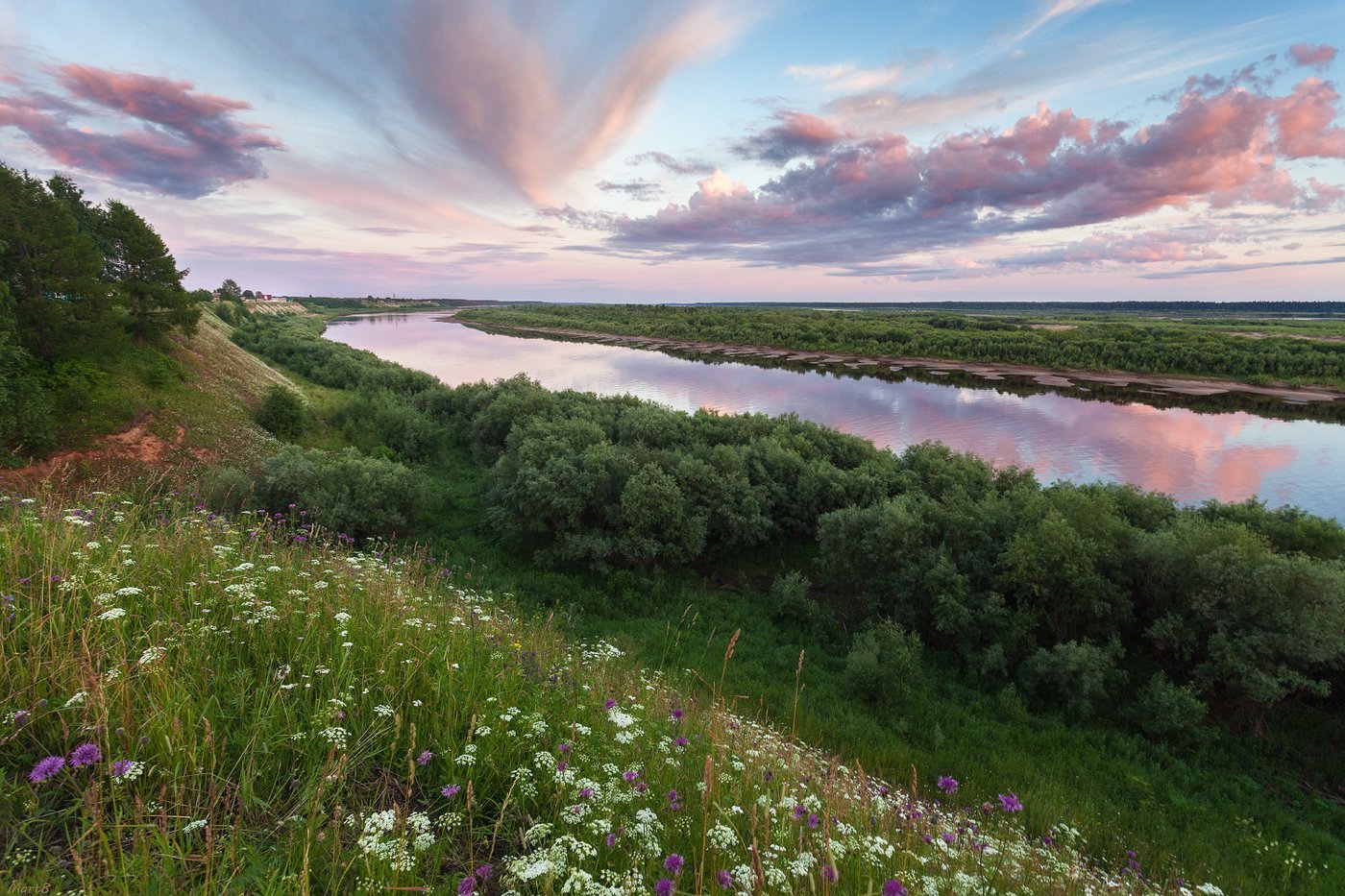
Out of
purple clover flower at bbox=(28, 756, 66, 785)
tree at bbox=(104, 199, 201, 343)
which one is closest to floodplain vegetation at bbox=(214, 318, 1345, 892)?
purple clover flower at bbox=(28, 756, 66, 785)

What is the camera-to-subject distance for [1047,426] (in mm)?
40844

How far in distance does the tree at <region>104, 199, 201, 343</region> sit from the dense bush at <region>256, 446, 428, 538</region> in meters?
21.4

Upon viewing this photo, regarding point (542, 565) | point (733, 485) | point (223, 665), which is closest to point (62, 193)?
point (542, 565)

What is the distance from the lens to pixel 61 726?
2.93 m

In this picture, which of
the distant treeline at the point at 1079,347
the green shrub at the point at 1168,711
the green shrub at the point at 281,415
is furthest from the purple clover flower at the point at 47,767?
the distant treeline at the point at 1079,347

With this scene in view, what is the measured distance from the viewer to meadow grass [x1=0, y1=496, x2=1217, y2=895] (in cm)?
264

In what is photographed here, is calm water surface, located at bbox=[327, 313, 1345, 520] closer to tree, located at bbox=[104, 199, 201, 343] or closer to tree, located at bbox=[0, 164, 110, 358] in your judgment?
tree, located at bbox=[104, 199, 201, 343]

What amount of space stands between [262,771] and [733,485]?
19049 mm

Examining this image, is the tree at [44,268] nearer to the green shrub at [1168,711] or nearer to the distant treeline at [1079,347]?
the green shrub at [1168,711]

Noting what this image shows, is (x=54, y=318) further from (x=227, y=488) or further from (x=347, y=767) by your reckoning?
(x=347, y=767)

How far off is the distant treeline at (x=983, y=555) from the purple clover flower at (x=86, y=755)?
13895mm

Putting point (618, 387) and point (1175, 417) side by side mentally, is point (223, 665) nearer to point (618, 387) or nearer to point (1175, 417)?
point (618, 387)

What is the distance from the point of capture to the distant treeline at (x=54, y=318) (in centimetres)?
2230

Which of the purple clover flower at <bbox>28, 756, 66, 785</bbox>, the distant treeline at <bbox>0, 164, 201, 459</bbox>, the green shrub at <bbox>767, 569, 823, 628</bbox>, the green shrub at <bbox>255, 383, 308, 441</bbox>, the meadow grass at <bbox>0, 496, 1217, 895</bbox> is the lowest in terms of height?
the green shrub at <bbox>767, 569, 823, 628</bbox>
